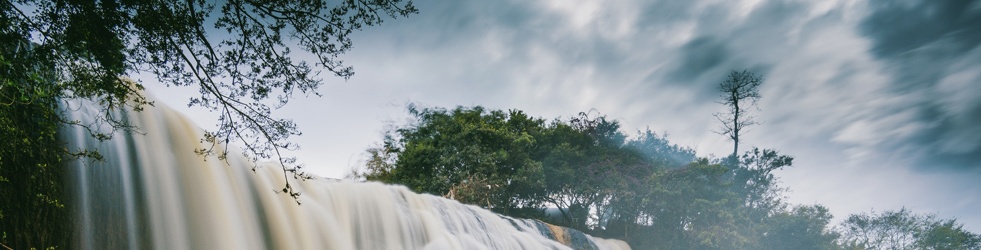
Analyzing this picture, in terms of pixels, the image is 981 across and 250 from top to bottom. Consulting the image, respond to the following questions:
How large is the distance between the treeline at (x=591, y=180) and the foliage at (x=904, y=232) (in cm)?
954

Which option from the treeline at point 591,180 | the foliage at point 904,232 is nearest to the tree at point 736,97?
the treeline at point 591,180

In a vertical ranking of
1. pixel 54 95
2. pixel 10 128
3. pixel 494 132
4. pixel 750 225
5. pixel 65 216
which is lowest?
pixel 750 225

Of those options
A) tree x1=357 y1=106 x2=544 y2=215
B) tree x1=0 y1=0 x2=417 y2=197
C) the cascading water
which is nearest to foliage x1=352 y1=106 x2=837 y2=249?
tree x1=357 y1=106 x2=544 y2=215

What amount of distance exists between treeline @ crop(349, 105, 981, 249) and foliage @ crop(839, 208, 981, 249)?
954 centimetres

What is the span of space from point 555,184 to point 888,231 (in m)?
29.6

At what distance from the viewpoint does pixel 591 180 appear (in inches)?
867

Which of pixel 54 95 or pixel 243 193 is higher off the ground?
pixel 54 95

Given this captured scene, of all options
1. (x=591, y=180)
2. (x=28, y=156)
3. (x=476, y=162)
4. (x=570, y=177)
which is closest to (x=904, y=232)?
(x=591, y=180)

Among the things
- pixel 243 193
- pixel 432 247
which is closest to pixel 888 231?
pixel 432 247

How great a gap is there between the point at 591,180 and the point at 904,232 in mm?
28392

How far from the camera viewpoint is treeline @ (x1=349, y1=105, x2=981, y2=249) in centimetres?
1930

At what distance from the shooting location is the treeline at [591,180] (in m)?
19.3

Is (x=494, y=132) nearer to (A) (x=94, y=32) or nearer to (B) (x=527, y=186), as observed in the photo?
(B) (x=527, y=186)

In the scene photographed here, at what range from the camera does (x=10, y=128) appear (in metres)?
3.32
